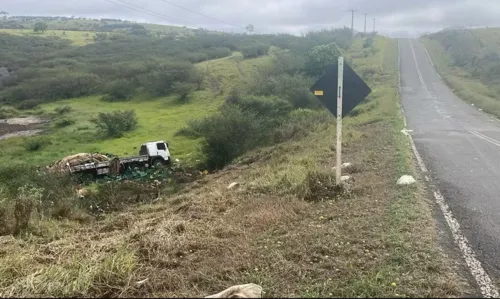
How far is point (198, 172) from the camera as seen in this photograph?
81.6 ft

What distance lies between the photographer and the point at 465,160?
41.9 ft

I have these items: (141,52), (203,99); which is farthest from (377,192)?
(141,52)

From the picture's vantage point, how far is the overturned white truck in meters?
23.3

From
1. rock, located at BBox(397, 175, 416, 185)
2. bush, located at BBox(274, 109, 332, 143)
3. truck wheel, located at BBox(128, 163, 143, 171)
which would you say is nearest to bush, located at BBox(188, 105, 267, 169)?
bush, located at BBox(274, 109, 332, 143)

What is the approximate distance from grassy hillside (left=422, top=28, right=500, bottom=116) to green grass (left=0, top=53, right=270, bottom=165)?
71.0 ft

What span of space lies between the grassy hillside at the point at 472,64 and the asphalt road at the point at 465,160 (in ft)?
6.84

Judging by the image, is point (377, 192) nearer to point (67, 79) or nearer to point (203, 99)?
point (203, 99)

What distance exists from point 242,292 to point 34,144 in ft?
111

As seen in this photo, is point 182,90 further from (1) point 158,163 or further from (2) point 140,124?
(1) point 158,163

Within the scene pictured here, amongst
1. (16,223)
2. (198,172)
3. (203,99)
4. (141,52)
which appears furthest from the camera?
(141,52)

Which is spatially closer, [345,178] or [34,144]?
[345,178]

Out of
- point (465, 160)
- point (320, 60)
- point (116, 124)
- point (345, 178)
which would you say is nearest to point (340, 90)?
point (345, 178)

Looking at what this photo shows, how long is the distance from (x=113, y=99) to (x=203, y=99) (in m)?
13.4

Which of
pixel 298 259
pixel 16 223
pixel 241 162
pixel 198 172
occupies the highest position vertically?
pixel 298 259
